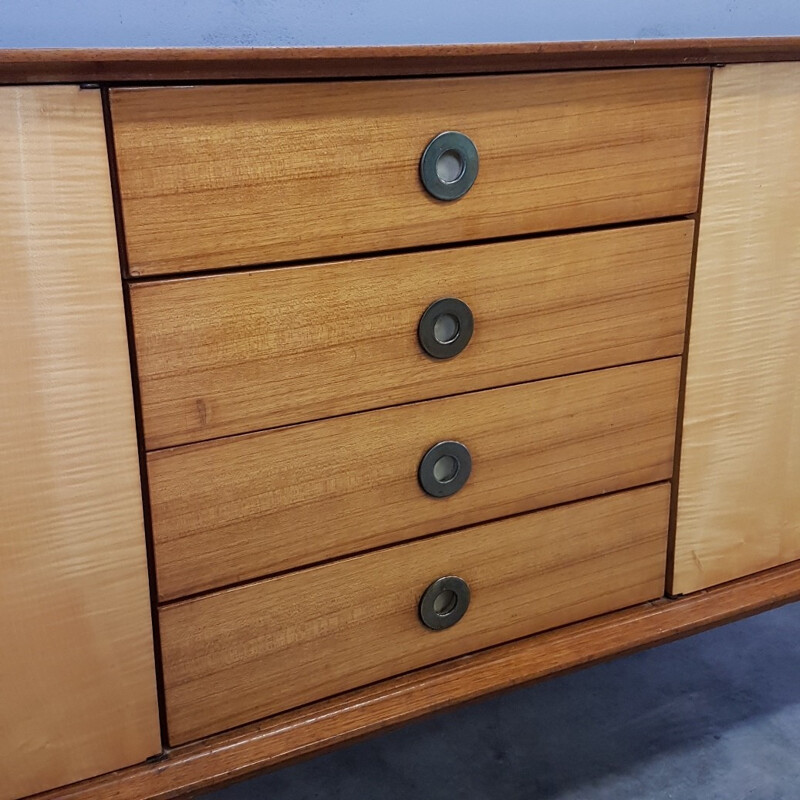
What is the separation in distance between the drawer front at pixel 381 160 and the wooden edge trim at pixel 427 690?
0.41m

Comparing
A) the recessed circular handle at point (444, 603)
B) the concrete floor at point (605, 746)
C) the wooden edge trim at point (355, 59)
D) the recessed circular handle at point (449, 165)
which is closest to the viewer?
the wooden edge trim at point (355, 59)

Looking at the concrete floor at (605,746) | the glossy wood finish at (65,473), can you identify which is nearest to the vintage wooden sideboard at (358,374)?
the glossy wood finish at (65,473)

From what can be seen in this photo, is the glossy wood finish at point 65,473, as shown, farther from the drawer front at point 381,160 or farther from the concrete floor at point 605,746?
the concrete floor at point 605,746

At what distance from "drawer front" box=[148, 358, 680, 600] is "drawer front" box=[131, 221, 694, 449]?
0.07ft

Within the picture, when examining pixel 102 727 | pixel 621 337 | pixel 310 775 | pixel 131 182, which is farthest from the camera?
pixel 310 775

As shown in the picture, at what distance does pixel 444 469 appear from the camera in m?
0.86

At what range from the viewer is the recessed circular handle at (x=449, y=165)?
0.76 meters

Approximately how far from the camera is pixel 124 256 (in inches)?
27.0

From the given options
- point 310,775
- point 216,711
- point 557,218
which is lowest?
point 310,775

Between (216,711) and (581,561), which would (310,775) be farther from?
(581,561)

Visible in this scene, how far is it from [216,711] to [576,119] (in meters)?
0.60

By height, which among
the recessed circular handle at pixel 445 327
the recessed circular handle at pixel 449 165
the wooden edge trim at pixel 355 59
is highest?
the wooden edge trim at pixel 355 59

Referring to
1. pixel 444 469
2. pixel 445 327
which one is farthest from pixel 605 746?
pixel 445 327

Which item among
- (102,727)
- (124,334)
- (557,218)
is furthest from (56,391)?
(557,218)
